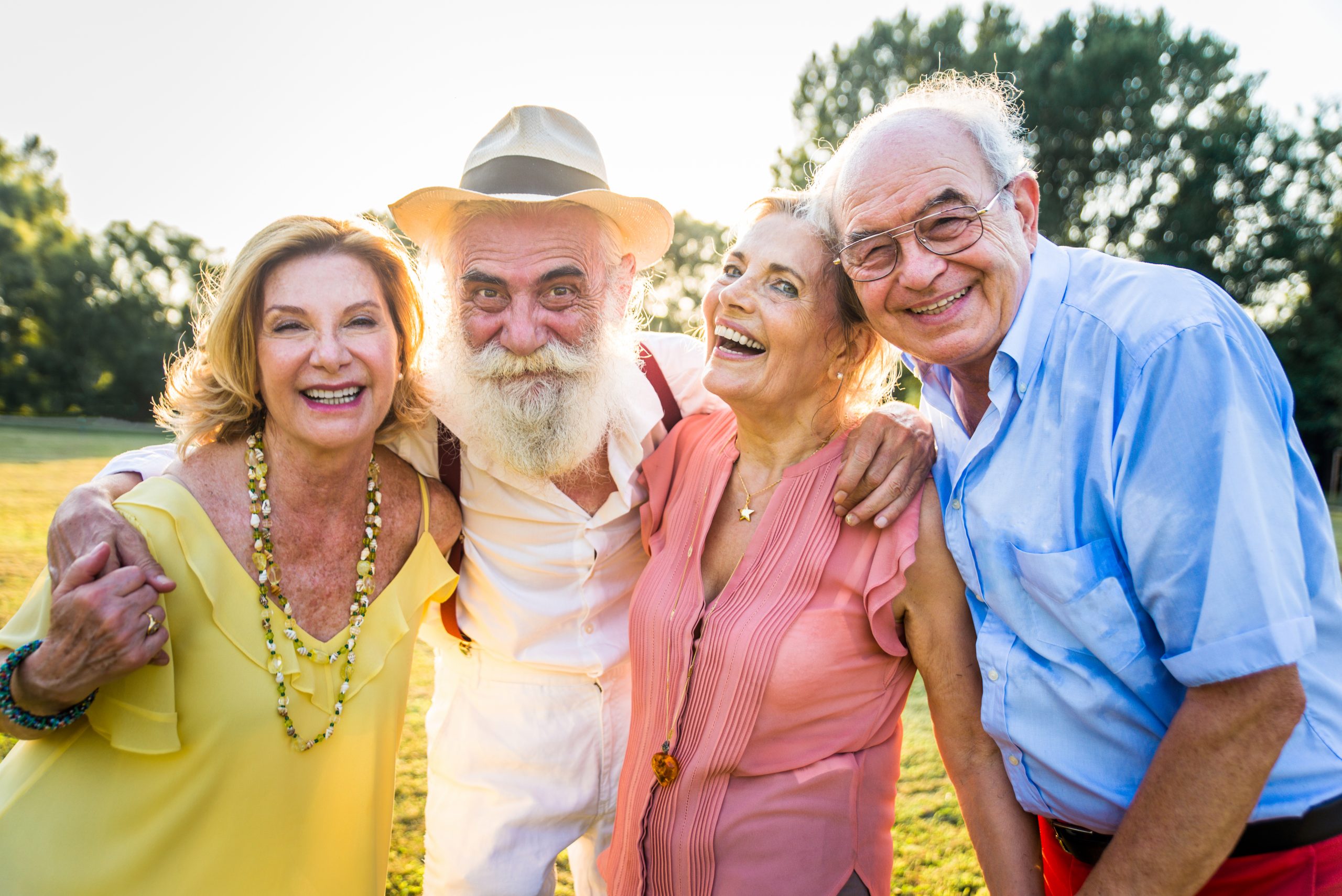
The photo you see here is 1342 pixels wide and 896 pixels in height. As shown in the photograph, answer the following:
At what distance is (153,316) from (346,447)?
139ft

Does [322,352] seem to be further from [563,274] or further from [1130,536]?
[1130,536]

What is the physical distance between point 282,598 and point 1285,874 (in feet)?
8.36

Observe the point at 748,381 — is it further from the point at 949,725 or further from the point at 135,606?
the point at 135,606

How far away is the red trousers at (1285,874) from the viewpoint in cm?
166

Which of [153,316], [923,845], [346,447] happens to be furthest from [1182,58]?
[153,316]

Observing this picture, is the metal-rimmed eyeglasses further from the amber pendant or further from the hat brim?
the amber pendant

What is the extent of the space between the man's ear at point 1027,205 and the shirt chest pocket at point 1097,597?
2.71ft

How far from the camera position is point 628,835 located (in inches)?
85.6

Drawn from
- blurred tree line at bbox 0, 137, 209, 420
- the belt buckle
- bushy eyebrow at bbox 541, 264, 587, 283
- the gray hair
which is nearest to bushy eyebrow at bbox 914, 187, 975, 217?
the gray hair

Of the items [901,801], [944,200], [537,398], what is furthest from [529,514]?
[901,801]

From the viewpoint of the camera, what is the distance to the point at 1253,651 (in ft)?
4.78

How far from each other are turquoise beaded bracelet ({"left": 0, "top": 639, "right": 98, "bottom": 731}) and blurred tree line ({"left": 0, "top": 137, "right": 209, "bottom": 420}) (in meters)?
38.0

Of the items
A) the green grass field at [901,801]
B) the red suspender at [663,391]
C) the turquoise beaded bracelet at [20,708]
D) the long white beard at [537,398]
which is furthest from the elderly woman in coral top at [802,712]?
the turquoise beaded bracelet at [20,708]

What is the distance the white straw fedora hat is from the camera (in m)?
2.83
